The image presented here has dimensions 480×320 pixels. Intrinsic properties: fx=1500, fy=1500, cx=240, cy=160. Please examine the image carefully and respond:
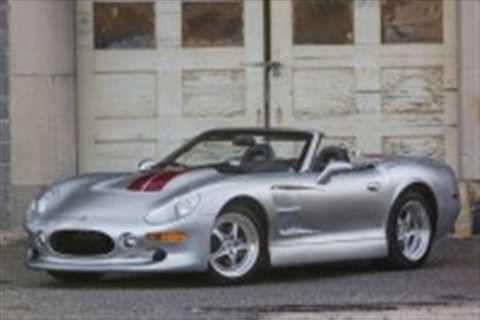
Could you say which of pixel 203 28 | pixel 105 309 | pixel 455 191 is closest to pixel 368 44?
pixel 203 28

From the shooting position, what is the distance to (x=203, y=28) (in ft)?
50.4

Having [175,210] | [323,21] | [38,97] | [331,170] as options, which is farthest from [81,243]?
[323,21]

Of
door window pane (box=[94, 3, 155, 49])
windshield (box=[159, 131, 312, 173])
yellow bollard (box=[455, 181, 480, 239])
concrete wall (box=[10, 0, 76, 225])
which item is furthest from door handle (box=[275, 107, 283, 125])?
windshield (box=[159, 131, 312, 173])

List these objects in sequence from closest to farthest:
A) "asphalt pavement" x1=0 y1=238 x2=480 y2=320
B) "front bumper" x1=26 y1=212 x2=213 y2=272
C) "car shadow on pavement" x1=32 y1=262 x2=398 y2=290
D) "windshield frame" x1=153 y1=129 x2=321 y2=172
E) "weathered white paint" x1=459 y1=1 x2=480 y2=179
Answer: "asphalt pavement" x1=0 y1=238 x2=480 y2=320 < "front bumper" x1=26 y1=212 x2=213 y2=272 < "car shadow on pavement" x1=32 y1=262 x2=398 y2=290 < "windshield frame" x1=153 y1=129 x2=321 y2=172 < "weathered white paint" x1=459 y1=1 x2=480 y2=179

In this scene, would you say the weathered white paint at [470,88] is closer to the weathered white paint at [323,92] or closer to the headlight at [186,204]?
the weathered white paint at [323,92]

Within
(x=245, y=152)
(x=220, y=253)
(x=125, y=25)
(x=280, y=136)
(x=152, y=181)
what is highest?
(x=125, y=25)

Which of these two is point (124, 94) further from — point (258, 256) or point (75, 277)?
point (258, 256)

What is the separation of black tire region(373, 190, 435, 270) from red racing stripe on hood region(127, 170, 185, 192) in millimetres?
1927

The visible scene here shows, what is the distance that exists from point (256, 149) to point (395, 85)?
3.75m

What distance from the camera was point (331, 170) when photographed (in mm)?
11922

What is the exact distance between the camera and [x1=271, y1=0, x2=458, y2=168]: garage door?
1541 centimetres

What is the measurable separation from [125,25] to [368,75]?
→ 2549mm

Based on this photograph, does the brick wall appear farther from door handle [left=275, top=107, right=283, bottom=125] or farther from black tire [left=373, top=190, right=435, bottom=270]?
black tire [left=373, top=190, right=435, bottom=270]

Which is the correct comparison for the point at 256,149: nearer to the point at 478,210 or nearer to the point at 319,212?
the point at 319,212
